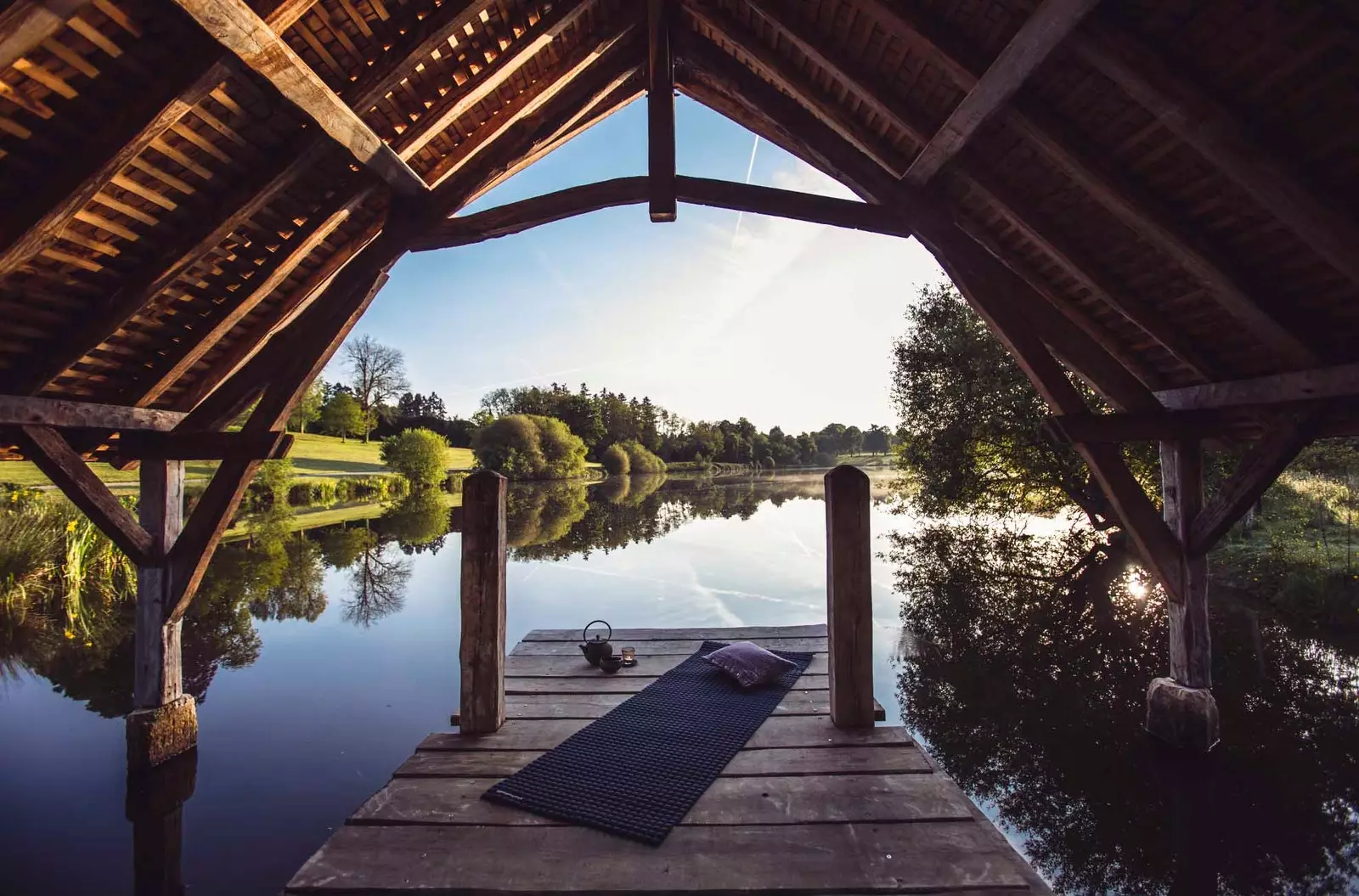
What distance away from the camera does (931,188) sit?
A: 152 inches

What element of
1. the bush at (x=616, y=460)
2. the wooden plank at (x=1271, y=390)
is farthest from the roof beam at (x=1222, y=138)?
the bush at (x=616, y=460)

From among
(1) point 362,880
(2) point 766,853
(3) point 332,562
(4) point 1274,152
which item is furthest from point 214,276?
(3) point 332,562

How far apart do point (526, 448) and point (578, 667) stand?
22.6 metres

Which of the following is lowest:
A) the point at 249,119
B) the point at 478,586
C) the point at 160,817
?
the point at 160,817

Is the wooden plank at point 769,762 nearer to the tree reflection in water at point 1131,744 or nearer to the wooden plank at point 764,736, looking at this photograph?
the wooden plank at point 764,736

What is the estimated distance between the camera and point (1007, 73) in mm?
2566

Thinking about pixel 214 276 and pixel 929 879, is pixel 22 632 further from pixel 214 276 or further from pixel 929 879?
pixel 929 879

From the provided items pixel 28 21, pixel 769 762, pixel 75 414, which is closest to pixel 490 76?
pixel 28 21

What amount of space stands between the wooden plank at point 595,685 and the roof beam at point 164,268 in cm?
277

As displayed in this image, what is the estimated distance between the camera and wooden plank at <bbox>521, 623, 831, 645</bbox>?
4.89 metres

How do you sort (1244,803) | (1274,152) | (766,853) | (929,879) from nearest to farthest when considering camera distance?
(929,879) → (766,853) → (1274,152) → (1244,803)

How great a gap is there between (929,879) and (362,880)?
1795mm

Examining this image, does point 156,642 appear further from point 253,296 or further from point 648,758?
point 648,758

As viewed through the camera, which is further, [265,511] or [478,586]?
[265,511]
